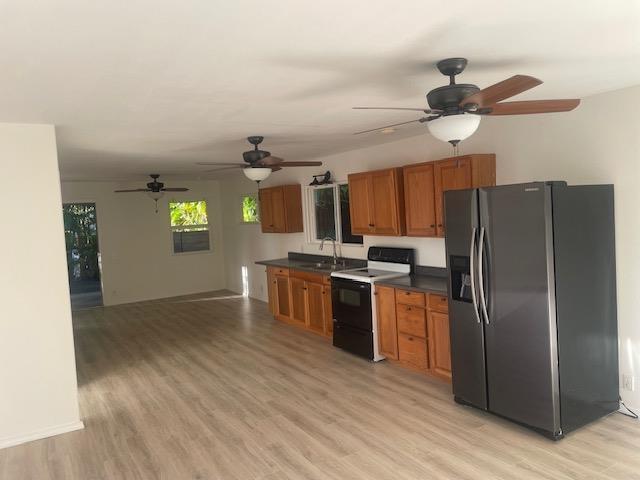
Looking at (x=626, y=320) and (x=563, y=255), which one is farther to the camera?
(x=626, y=320)

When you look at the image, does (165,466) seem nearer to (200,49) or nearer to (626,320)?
(200,49)

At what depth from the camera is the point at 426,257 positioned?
17.3ft

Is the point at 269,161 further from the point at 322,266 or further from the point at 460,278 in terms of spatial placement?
the point at 322,266

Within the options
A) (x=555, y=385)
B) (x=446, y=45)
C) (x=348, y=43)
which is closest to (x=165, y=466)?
(x=555, y=385)

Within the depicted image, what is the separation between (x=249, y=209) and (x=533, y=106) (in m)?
7.23

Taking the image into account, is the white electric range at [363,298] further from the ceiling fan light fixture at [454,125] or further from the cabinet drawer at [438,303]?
the ceiling fan light fixture at [454,125]

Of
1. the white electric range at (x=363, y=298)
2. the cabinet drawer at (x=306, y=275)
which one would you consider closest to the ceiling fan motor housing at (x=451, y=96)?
the white electric range at (x=363, y=298)

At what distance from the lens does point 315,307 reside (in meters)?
6.25

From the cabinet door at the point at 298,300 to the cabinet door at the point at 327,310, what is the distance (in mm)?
497

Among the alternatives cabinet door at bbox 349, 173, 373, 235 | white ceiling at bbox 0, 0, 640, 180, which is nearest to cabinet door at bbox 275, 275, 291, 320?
cabinet door at bbox 349, 173, 373, 235

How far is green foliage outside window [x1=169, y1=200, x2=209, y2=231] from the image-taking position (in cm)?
1015

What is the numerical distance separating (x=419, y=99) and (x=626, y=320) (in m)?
2.24

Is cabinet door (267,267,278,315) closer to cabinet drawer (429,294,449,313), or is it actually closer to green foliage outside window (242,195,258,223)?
green foliage outside window (242,195,258,223)

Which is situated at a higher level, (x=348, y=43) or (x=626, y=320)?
(x=348, y=43)
